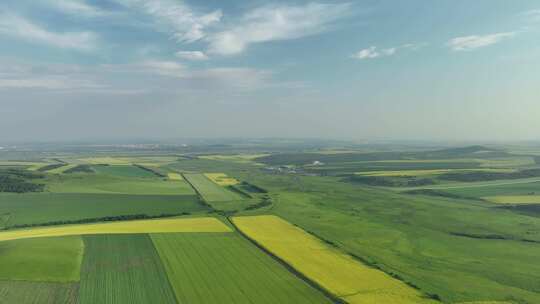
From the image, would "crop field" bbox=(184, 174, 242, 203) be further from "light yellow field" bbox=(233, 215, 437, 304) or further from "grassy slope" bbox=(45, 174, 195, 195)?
"light yellow field" bbox=(233, 215, 437, 304)

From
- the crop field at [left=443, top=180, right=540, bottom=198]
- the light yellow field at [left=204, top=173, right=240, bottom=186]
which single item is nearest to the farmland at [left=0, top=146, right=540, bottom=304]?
the crop field at [left=443, top=180, right=540, bottom=198]

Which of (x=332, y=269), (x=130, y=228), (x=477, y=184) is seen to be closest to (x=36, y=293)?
(x=130, y=228)

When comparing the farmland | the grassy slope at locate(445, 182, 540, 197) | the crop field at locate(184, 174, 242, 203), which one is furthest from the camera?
the grassy slope at locate(445, 182, 540, 197)

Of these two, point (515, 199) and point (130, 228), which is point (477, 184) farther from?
point (130, 228)

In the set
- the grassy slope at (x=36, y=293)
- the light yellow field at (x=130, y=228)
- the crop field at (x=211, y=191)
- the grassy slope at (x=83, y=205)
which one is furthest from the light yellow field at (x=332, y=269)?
the crop field at (x=211, y=191)

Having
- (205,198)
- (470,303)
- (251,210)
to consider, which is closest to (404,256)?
(470,303)

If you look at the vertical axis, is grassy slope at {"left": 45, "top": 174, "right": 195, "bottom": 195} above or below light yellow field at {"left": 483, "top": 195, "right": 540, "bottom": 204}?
above
